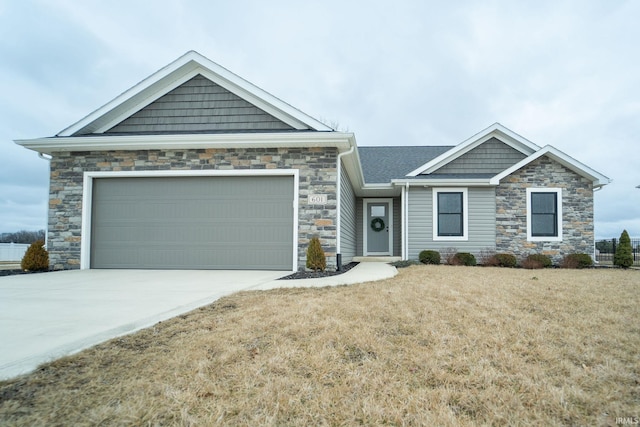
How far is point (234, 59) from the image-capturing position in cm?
2308

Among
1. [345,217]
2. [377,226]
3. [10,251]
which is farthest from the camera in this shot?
[10,251]

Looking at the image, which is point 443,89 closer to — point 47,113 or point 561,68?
point 561,68

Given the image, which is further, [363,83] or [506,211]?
[363,83]

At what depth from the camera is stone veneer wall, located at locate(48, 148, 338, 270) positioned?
864 centimetres

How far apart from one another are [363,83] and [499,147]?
7.90 meters

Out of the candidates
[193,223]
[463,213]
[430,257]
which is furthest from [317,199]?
[463,213]

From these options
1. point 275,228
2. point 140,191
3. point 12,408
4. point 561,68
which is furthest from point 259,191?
point 561,68

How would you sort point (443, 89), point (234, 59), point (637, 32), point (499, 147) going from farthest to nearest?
point (234, 59) → point (443, 89) → point (499, 147) → point (637, 32)

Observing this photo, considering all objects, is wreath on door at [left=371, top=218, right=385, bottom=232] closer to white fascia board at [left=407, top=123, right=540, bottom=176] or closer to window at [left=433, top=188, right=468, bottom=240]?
white fascia board at [left=407, top=123, right=540, bottom=176]

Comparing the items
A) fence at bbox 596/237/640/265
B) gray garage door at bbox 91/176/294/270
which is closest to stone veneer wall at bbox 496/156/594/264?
fence at bbox 596/237/640/265

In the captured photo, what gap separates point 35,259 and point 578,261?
1475 cm

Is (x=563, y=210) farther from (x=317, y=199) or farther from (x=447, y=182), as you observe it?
(x=317, y=199)

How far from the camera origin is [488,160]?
1276 cm

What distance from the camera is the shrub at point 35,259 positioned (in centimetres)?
879
